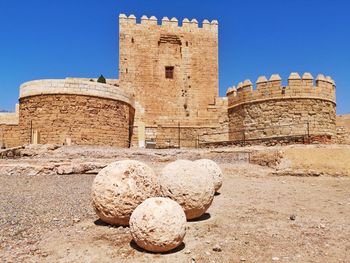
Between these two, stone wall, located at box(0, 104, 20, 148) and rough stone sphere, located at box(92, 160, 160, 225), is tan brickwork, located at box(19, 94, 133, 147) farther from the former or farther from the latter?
rough stone sphere, located at box(92, 160, 160, 225)

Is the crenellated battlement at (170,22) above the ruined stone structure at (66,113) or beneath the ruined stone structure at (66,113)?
above

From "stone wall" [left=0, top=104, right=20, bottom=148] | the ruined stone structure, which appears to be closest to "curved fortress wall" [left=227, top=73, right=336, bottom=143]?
the ruined stone structure

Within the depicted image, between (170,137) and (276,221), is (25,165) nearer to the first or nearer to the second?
(276,221)

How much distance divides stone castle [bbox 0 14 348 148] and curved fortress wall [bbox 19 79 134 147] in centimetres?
5

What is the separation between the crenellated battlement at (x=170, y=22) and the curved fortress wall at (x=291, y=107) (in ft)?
28.7

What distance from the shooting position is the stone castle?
16062 millimetres

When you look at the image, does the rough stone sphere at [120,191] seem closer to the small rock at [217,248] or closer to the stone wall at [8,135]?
the small rock at [217,248]

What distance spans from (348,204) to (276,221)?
7.27 ft

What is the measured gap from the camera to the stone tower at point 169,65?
79.3ft

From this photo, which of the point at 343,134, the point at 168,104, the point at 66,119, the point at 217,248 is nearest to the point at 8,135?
the point at 66,119

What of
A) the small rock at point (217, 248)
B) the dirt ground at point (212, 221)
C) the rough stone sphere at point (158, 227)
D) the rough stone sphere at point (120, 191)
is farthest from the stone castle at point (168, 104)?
the rough stone sphere at point (158, 227)

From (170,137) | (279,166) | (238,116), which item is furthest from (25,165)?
(238,116)

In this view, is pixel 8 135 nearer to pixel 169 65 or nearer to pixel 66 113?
pixel 66 113

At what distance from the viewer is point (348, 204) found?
630cm
